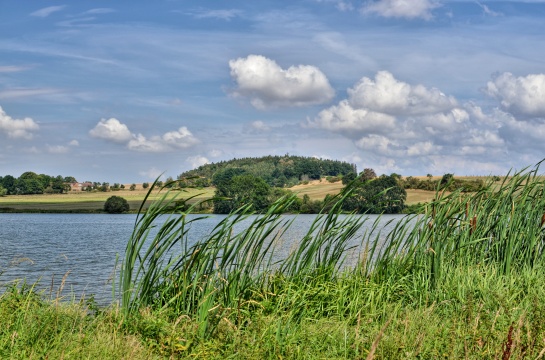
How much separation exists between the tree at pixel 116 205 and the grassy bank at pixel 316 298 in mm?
79586

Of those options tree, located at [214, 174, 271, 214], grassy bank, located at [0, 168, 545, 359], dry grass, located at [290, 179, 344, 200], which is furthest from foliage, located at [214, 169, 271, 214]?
dry grass, located at [290, 179, 344, 200]

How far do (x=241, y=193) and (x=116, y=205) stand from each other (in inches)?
2489

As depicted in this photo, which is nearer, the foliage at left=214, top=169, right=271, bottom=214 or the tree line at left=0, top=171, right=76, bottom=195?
the foliage at left=214, top=169, right=271, bottom=214

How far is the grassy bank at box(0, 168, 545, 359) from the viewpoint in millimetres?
5148

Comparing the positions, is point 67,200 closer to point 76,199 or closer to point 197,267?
point 76,199

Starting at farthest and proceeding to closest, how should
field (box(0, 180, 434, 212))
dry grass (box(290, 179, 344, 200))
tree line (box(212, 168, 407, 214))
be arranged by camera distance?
1. field (box(0, 180, 434, 212))
2. dry grass (box(290, 179, 344, 200))
3. tree line (box(212, 168, 407, 214))

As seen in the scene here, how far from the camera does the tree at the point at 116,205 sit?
84.4 metres

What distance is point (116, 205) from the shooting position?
3334 inches

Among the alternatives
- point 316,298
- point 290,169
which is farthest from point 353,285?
point 290,169

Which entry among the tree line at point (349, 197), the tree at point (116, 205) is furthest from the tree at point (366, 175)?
the tree at point (116, 205)

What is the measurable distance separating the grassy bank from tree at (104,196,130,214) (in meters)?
79.6

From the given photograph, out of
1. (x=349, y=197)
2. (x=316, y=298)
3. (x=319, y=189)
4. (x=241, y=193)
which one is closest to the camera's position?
(x=316, y=298)

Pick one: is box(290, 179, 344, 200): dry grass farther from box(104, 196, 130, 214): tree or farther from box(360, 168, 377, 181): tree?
box(360, 168, 377, 181): tree

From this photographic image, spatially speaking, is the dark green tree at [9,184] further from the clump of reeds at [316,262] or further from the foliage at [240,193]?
the clump of reeds at [316,262]
